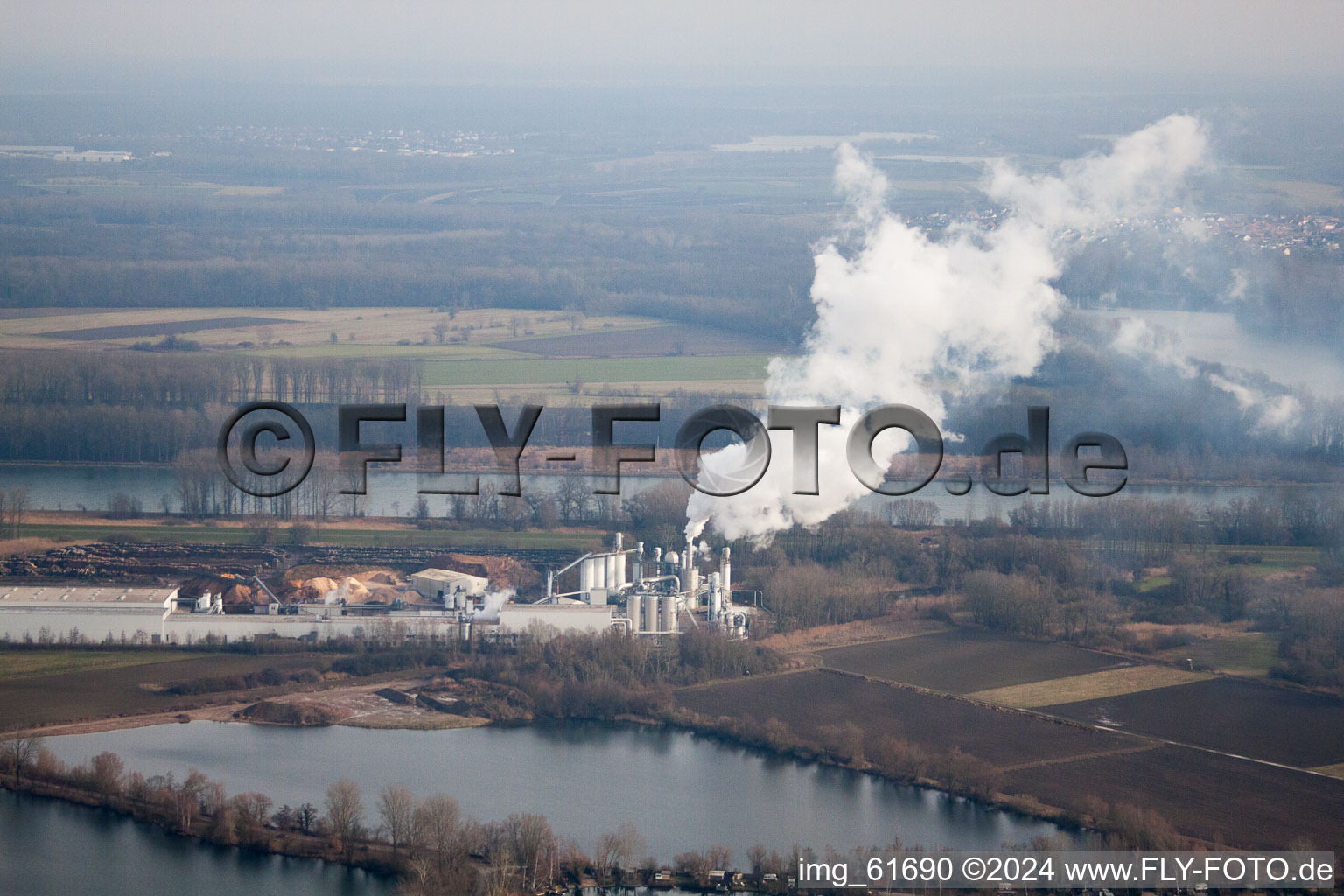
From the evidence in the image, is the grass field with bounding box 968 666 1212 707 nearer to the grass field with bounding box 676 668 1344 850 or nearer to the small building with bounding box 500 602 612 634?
the grass field with bounding box 676 668 1344 850

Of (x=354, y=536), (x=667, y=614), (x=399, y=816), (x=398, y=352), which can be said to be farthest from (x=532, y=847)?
(x=398, y=352)

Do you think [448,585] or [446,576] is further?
[446,576]

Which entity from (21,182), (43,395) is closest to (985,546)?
(43,395)

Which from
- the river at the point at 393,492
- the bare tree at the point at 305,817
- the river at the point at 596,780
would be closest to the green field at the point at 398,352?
the river at the point at 393,492

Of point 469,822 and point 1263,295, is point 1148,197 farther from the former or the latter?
point 469,822

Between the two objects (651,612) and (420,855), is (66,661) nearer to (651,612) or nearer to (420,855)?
(651,612)

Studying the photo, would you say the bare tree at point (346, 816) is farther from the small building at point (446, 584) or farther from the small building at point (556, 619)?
the small building at point (446, 584)
